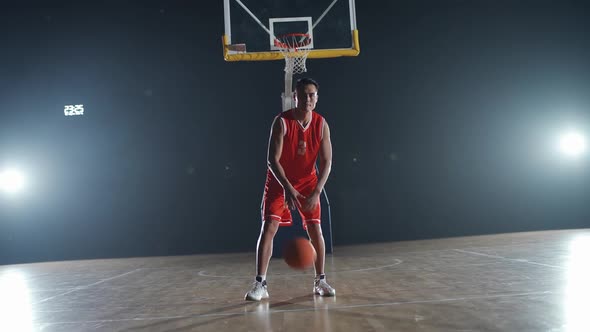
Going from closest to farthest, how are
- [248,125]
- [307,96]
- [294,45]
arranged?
[307,96] < [294,45] < [248,125]

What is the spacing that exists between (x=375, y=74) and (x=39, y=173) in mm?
5631

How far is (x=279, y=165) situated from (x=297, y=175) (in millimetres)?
154

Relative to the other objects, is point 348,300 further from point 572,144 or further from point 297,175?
point 572,144

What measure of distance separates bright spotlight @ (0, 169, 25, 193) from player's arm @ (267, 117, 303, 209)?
656cm

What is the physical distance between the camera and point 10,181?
8.04 m

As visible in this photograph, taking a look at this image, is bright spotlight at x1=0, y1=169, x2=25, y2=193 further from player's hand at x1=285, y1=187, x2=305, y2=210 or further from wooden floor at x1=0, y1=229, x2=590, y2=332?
player's hand at x1=285, y1=187, x2=305, y2=210

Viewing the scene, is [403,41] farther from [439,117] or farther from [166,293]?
[166,293]

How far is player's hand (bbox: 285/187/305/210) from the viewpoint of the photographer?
2.94 metres

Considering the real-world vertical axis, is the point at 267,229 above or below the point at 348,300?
above

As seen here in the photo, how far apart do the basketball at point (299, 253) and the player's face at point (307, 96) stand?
0.78 m

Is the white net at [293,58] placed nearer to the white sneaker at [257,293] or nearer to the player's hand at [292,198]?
the player's hand at [292,198]

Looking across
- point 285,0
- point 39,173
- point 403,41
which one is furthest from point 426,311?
point 39,173

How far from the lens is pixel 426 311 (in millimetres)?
2223

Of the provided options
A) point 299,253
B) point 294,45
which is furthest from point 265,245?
point 294,45
